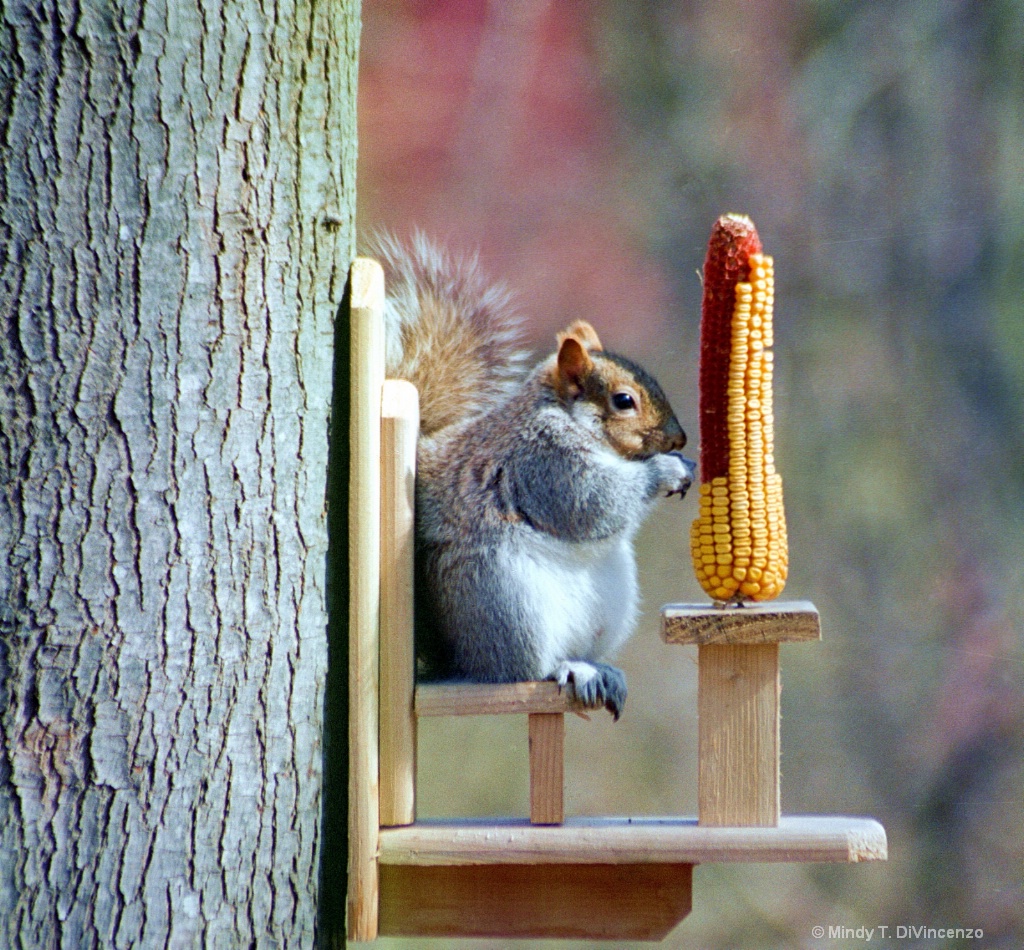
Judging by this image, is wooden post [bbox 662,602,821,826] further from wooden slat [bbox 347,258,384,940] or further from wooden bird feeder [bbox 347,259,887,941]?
wooden slat [bbox 347,258,384,940]

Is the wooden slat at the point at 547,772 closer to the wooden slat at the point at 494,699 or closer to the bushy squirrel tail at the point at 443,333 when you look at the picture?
the wooden slat at the point at 494,699

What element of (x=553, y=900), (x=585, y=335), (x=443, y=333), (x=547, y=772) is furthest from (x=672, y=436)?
(x=553, y=900)

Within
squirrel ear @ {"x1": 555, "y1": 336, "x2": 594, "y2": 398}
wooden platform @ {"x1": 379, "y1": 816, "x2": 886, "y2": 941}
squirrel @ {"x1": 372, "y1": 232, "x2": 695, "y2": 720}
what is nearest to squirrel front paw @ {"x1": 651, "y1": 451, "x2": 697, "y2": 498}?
squirrel @ {"x1": 372, "y1": 232, "x2": 695, "y2": 720}

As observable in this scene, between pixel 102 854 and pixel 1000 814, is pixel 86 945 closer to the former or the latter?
pixel 102 854

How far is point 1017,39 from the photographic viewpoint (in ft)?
8.09

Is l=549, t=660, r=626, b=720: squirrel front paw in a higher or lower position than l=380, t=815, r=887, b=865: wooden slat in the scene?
higher

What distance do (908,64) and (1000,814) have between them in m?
1.46

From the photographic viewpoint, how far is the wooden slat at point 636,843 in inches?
45.6

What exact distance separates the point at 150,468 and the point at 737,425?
0.53 m

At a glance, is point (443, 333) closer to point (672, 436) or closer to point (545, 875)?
point (672, 436)

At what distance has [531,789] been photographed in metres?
1.22

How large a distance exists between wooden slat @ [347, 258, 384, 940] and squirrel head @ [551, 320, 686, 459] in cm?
25

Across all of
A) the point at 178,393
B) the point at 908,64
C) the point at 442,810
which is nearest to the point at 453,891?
the point at 178,393

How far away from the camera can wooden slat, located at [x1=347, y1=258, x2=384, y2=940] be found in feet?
3.93
